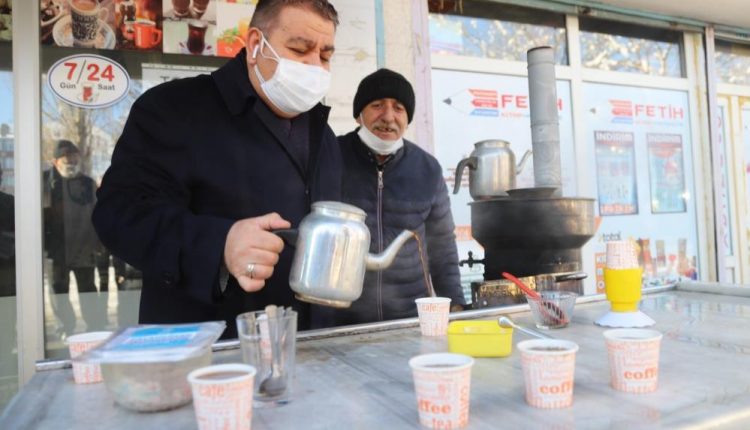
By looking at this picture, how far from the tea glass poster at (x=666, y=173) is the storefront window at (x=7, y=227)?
494 centimetres

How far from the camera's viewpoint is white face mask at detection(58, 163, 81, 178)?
8.90 feet

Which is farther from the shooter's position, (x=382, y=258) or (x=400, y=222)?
(x=400, y=222)

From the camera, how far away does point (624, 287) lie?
4.71 feet

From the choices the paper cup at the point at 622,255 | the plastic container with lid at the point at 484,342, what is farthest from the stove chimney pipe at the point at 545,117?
the plastic container with lid at the point at 484,342

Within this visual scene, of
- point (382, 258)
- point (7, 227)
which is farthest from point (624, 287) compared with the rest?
point (7, 227)

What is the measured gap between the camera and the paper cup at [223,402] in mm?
756

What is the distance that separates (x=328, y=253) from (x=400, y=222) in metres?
1.24

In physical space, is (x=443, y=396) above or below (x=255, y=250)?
below

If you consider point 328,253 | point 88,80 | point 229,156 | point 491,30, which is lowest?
point 328,253

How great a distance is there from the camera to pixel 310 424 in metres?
0.81

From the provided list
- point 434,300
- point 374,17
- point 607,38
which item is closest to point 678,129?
point 607,38

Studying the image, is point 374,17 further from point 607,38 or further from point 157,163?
point 607,38

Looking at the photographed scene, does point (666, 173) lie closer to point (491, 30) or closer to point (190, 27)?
point (491, 30)

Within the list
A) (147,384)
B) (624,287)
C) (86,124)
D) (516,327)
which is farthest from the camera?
(86,124)
